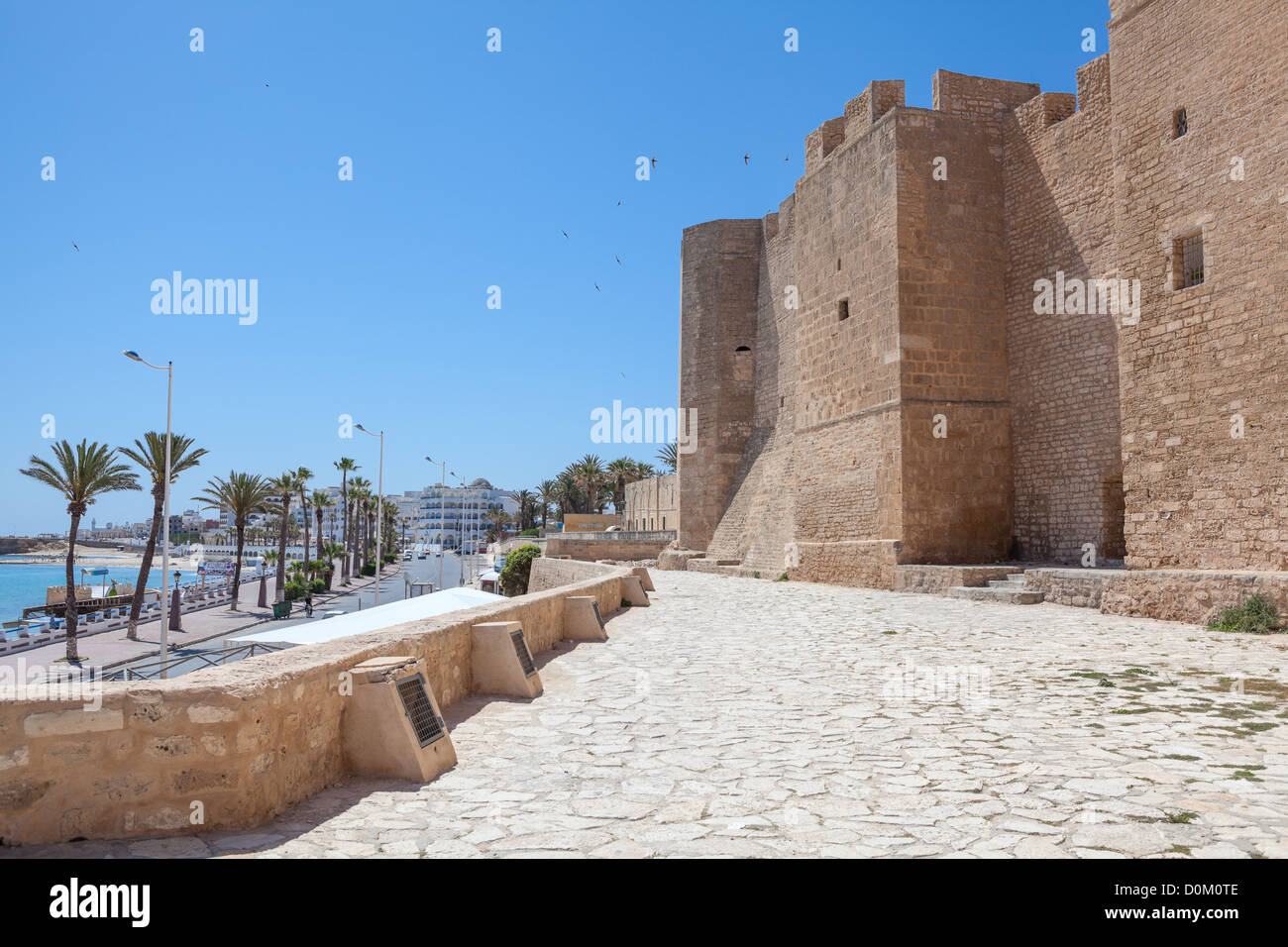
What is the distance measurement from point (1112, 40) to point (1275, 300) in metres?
4.99

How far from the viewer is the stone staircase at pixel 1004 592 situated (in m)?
12.4

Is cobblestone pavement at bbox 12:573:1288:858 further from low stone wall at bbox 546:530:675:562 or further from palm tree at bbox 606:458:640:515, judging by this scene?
palm tree at bbox 606:458:640:515

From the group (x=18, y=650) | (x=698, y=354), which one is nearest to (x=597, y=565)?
(x=698, y=354)

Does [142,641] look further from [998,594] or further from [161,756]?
[161,756]

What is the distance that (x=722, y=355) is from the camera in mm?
27516

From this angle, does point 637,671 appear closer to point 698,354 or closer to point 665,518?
point 698,354

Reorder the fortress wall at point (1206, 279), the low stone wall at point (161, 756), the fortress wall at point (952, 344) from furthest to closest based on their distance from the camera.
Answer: the fortress wall at point (952, 344)
the fortress wall at point (1206, 279)
the low stone wall at point (161, 756)

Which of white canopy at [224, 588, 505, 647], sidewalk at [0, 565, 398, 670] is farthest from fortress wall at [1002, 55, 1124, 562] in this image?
sidewalk at [0, 565, 398, 670]

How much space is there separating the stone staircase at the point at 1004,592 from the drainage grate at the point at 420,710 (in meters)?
10.4

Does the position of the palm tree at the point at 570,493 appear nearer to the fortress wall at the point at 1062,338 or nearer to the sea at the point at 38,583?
the sea at the point at 38,583

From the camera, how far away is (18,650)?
103ft

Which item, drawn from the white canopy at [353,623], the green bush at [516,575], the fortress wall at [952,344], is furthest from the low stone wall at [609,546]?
the white canopy at [353,623]

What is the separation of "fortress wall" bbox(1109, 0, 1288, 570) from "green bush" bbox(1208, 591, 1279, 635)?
4.59 ft
